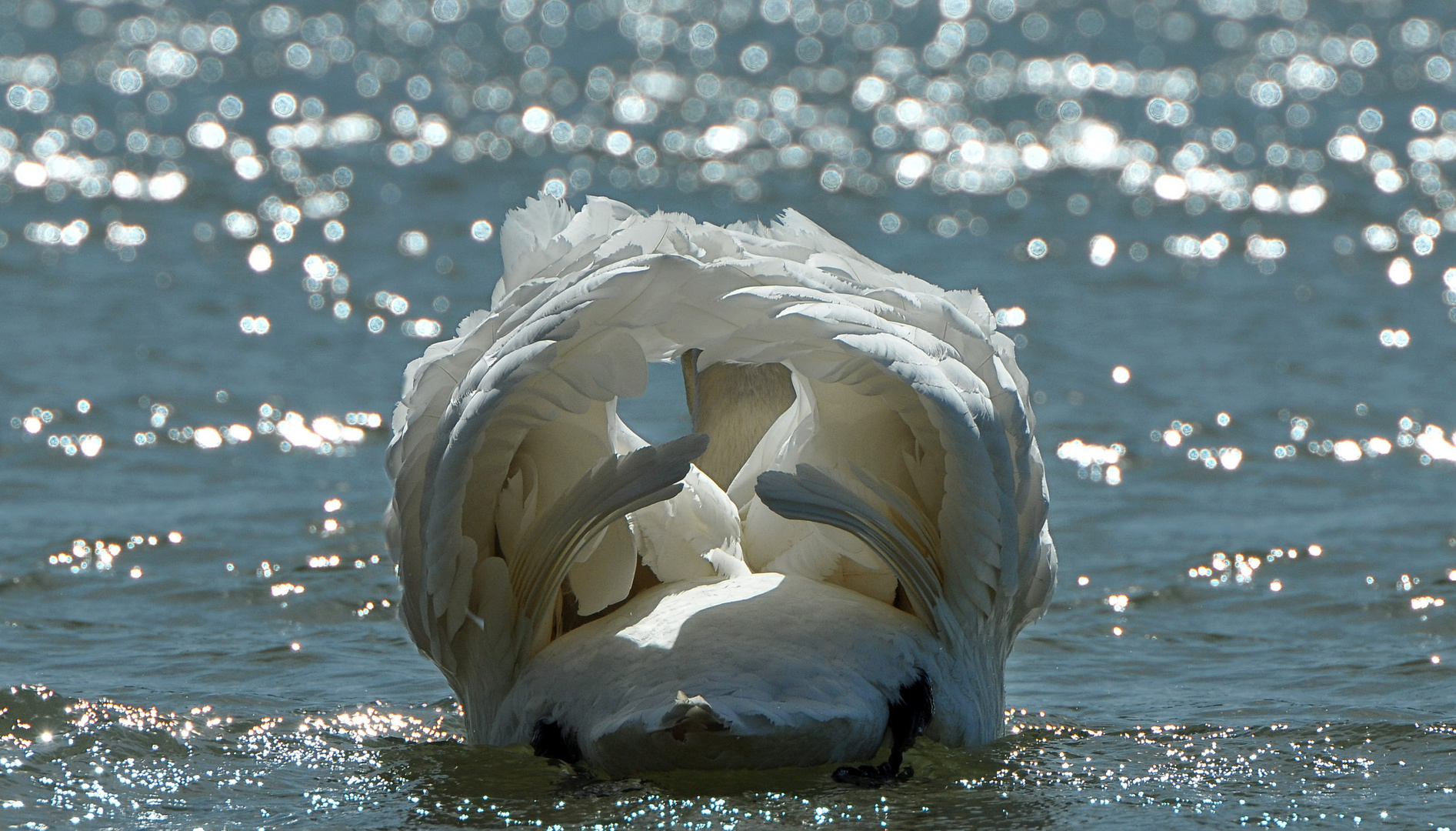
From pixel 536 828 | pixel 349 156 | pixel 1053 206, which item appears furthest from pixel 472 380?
pixel 349 156

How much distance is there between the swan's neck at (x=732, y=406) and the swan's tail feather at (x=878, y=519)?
1.01 metres

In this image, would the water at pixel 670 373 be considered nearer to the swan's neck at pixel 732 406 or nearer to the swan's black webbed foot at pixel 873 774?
the swan's black webbed foot at pixel 873 774

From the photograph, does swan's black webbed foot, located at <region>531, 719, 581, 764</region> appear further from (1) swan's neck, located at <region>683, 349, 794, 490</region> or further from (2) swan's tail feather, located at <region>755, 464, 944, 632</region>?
(1) swan's neck, located at <region>683, 349, 794, 490</region>

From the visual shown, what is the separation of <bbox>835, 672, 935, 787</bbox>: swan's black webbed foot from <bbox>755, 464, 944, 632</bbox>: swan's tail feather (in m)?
0.19

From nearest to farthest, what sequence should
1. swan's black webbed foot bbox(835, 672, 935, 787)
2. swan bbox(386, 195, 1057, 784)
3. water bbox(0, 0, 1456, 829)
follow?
swan bbox(386, 195, 1057, 784), swan's black webbed foot bbox(835, 672, 935, 787), water bbox(0, 0, 1456, 829)

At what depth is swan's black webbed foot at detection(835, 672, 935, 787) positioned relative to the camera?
168 inches

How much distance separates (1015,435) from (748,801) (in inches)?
43.0

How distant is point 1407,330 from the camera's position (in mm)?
10656

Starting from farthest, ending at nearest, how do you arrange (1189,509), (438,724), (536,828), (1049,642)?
(1189,509) → (1049,642) → (438,724) → (536,828)

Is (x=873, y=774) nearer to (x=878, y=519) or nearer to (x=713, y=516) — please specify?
(x=878, y=519)

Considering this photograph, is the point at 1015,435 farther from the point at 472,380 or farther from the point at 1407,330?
the point at 1407,330

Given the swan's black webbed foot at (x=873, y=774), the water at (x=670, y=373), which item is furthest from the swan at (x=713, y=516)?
the water at (x=670, y=373)

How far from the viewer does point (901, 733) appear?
4340 mm

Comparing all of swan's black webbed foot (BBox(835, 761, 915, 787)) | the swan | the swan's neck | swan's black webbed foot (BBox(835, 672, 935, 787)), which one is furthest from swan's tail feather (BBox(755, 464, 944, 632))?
the swan's neck
